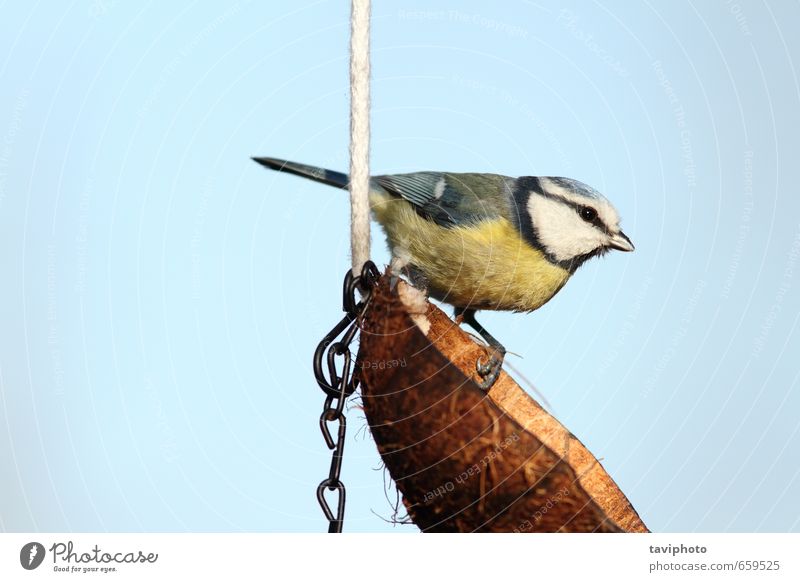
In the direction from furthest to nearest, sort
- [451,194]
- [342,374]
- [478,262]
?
[451,194] < [478,262] < [342,374]

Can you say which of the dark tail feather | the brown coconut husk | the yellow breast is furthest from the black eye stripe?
the brown coconut husk

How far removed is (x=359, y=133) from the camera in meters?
1.34

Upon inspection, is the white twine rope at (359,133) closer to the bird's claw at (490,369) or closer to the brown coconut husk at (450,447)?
the brown coconut husk at (450,447)

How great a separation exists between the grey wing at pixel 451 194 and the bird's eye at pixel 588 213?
186 mm

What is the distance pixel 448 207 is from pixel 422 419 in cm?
83

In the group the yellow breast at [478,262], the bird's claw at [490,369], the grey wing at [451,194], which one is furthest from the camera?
the grey wing at [451,194]

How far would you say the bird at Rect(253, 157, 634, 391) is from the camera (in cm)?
190

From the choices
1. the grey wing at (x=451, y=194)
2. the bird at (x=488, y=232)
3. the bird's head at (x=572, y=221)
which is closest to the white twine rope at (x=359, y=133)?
the bird at (x=488, y=232)

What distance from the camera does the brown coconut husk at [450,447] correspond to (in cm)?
128

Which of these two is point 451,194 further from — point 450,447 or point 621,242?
point 450,447

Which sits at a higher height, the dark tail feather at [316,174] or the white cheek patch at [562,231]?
the dark tail feather at [316,174]

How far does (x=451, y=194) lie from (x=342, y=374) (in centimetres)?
88

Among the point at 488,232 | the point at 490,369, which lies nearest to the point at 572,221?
the point at 488,232

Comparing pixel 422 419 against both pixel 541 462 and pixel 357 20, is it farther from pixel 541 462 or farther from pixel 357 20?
pixel 357 20
